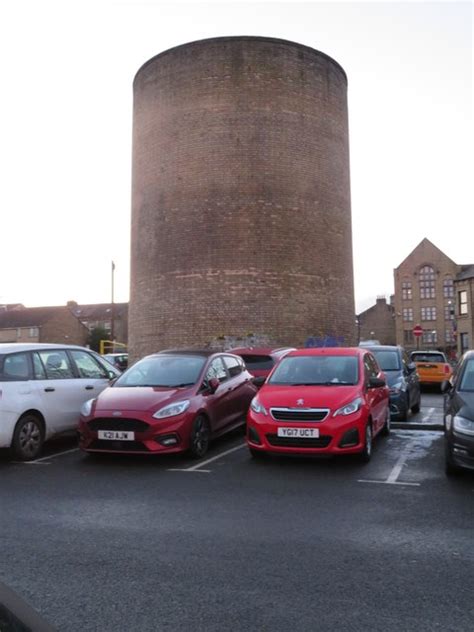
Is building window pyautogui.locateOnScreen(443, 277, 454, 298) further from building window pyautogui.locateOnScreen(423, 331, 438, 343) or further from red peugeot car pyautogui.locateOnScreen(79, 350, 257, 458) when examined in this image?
red peugeot car pyautogui.locateOnScreen(79, 350, 257, 458)

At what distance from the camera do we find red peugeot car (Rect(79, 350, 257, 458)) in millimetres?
8055

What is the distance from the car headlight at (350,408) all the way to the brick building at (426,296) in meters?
78.1

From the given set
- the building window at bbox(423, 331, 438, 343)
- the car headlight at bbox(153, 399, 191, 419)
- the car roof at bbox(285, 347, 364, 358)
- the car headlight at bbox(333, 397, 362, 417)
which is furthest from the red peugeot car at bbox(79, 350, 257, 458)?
the building window at bbox(423, 331, 438, 343)

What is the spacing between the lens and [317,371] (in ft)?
29.2

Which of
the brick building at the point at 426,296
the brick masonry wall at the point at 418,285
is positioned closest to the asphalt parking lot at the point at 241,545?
the brick building at the point at 426,296

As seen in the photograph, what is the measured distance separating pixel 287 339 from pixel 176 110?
10376 mm

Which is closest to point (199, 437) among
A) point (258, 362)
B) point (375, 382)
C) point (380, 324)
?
point (375, 382)

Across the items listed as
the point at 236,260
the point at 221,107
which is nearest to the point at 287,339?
the point at 236,260

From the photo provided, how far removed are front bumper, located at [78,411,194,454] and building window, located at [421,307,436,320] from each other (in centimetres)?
8211

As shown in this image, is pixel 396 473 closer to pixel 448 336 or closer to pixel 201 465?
pixel 201 465

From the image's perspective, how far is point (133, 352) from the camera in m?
26.0

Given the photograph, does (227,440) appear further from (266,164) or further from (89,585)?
(266,164)

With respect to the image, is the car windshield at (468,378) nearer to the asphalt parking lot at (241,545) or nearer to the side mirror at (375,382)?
the asphalt parking lot at (241,545)

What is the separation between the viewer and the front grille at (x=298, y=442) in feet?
25.0
